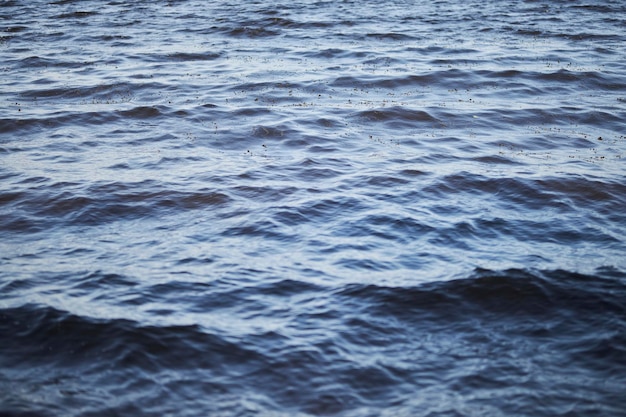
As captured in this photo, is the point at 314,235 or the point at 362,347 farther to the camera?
the point at 314,235

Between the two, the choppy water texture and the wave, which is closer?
the wave

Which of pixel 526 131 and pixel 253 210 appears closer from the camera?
pixel 253 210

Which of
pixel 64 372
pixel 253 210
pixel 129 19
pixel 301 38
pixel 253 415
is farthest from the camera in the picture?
pixel 129 19

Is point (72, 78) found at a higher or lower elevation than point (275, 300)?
higher

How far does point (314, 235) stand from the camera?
623 cm

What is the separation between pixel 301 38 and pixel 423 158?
778 centimetres

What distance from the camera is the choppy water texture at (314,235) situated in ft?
13.8

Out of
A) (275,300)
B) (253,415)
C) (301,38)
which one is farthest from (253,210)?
(301,38)

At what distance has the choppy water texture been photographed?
4219 mm

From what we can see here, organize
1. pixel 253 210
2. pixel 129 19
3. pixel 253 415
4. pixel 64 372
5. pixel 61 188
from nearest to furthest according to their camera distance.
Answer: pixel 253 415, pixel 64 372, pixel 253 210, pixel 61 188, pixel 129 19

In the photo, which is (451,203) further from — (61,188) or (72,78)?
(72,78)

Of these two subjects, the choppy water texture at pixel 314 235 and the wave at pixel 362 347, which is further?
the choppy water texture at pixel 314 235

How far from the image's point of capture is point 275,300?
5.12 meters

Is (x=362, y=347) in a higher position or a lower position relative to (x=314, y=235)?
lower
